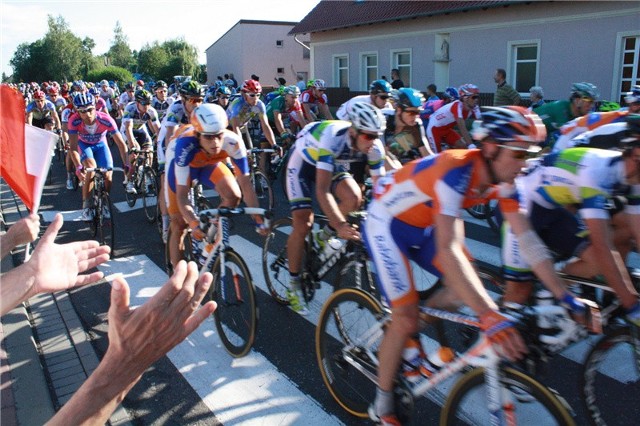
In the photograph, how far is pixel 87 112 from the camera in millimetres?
8352

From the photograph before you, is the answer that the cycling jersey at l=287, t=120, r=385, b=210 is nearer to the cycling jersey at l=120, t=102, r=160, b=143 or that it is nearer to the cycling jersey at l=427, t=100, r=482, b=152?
the cycling jersey at l=427, t=100, r=482, b=152

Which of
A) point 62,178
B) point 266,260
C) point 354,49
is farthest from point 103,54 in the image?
point 266,260

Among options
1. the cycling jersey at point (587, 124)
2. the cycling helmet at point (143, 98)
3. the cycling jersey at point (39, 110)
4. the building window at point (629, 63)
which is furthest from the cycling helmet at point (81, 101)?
the building window at point (629, 63)

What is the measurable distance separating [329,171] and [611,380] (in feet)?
9.00

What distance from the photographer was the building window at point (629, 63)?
14.2 meters

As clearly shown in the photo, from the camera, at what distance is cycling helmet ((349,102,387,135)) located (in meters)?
4.41

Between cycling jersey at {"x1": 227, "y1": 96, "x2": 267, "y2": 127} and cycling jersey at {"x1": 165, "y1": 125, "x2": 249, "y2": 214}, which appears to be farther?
cycling jersey at {"x1": 227, "y1": 96, "x2": 267, "y2": 127}

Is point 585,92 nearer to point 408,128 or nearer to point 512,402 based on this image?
point 408,128

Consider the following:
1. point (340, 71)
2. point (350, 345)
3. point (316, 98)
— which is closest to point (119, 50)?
point (340, 71)

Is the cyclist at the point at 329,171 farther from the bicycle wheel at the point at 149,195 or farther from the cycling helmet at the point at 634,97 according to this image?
the bicycle wheel at the point at 149,195

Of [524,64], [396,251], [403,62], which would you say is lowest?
[396,251]

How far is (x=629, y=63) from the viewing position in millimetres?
14422

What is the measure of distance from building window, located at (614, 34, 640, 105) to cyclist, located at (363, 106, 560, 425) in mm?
13390

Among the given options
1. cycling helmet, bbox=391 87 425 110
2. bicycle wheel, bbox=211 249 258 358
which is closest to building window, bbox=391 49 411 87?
cycling helmet, bbox=391 87 425 110
